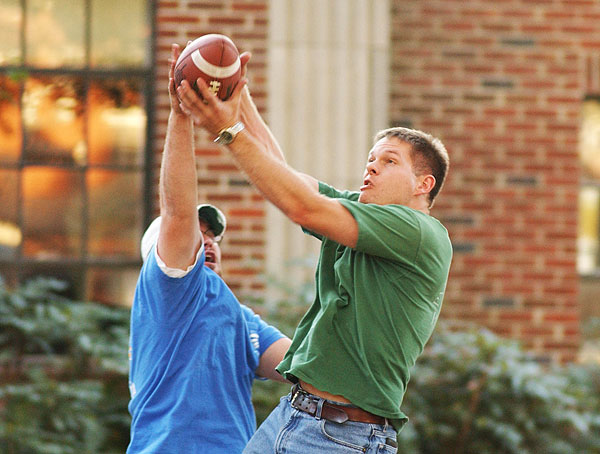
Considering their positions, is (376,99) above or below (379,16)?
below

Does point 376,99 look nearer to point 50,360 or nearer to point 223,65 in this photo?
point 50,360

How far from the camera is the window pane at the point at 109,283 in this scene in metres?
5.95

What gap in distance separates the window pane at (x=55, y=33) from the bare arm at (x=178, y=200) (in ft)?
11.1

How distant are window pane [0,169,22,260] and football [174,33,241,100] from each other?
3.58 metres

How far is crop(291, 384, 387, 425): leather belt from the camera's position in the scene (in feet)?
8.73

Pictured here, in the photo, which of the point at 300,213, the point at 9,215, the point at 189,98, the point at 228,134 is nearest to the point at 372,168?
the point at 300,213

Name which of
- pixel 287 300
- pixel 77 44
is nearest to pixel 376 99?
pixel 287 300

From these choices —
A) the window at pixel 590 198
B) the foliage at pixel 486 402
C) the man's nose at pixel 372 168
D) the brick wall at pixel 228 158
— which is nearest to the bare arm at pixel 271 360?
the man's nose at pixel 372 168

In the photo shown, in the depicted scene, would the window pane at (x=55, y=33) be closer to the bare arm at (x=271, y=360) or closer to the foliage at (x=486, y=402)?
the foliage at (x=486, y=402)

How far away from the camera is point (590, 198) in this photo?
6504 millimetres

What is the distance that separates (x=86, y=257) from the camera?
5.94 metres

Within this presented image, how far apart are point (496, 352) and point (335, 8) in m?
2.42

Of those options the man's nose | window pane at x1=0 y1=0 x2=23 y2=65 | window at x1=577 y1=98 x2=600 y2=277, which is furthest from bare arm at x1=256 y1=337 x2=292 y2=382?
window at x1=577 y1=98 x2=600 y2=277

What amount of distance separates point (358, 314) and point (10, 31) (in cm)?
419
